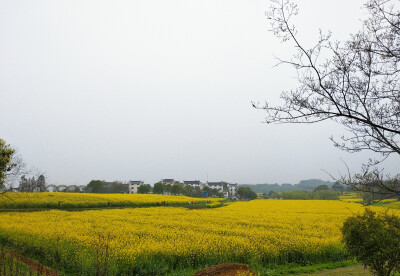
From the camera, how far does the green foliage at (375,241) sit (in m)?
6.65

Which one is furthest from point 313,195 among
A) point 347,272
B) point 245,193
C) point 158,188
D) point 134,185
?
point 347,272

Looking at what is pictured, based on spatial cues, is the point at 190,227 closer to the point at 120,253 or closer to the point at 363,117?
the point at 120,253

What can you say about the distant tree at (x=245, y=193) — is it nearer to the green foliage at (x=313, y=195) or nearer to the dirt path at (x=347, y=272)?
the green foliage at (x=313, y=195)

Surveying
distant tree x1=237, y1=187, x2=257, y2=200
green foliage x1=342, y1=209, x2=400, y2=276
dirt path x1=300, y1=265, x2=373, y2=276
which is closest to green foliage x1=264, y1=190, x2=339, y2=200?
distant tree x1=237, y1=187, x2=257, y2=200

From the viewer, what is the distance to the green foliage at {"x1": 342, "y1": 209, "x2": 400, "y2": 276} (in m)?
6.65

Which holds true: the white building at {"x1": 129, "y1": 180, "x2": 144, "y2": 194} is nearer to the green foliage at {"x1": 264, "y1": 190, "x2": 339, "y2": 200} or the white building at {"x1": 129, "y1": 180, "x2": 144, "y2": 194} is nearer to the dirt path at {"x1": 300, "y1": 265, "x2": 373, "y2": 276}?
the green foliage at {"x1": 264, "y1": 190, "x2": 339, "y2": 200}

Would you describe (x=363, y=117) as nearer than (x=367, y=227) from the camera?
Yes

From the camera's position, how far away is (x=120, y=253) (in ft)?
34.3

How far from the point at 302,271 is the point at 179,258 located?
4.68 meters

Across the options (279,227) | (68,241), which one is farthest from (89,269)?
(279,227)

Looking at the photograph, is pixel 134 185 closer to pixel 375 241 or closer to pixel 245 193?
pixel 245 193

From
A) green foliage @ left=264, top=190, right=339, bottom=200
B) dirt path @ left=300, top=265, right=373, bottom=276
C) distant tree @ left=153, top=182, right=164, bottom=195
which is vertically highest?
distant tree @ left=153, top=182, right=164, bottom=195

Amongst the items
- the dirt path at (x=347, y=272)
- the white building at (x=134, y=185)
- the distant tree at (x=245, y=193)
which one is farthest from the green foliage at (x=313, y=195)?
the dirt path at (x=347, y=272)

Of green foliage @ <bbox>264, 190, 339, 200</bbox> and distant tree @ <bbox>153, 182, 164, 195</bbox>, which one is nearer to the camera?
green foliage @ <bbox>264, 190, 339, 200</bbox>
